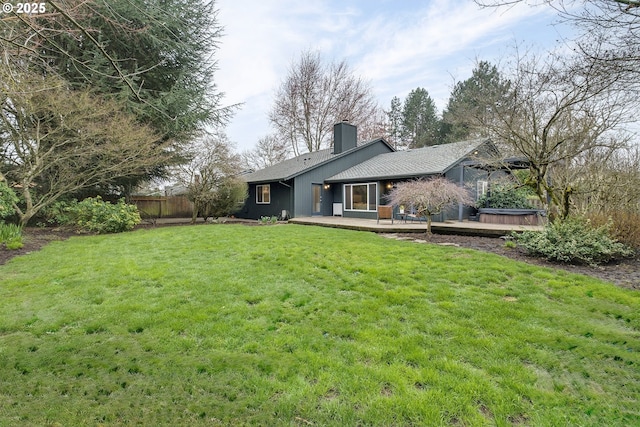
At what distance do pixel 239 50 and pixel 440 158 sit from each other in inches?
344

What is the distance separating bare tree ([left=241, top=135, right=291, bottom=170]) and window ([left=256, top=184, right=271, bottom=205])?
9.10 meters

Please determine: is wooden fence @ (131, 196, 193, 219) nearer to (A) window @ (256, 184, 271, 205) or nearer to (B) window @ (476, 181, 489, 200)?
(A) window @ (256, 184, 271, 205)

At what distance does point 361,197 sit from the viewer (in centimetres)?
1454

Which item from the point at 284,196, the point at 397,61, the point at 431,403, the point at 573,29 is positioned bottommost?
the point at 431,403

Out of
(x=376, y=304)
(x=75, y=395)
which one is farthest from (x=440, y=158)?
(x=75, y=395)

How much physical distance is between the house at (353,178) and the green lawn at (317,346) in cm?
764

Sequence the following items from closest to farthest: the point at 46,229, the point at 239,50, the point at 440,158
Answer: the point at 239,50 → the point at 46,229 → the point at 440,158

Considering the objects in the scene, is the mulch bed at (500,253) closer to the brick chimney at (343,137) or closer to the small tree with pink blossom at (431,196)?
the small tree with pink blossom at (431,196)

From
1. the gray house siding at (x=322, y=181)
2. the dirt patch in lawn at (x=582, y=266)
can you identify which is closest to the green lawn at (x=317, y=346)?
the dirt patch in lawn at (x=582, y=266)

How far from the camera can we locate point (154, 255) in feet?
21.1

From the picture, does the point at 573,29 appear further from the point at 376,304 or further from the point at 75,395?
the point at 75,395

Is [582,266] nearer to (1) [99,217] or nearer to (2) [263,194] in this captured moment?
(1) [99,217]

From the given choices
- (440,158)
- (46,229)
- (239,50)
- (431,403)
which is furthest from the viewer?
(440,158)

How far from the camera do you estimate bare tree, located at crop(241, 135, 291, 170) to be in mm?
26016
